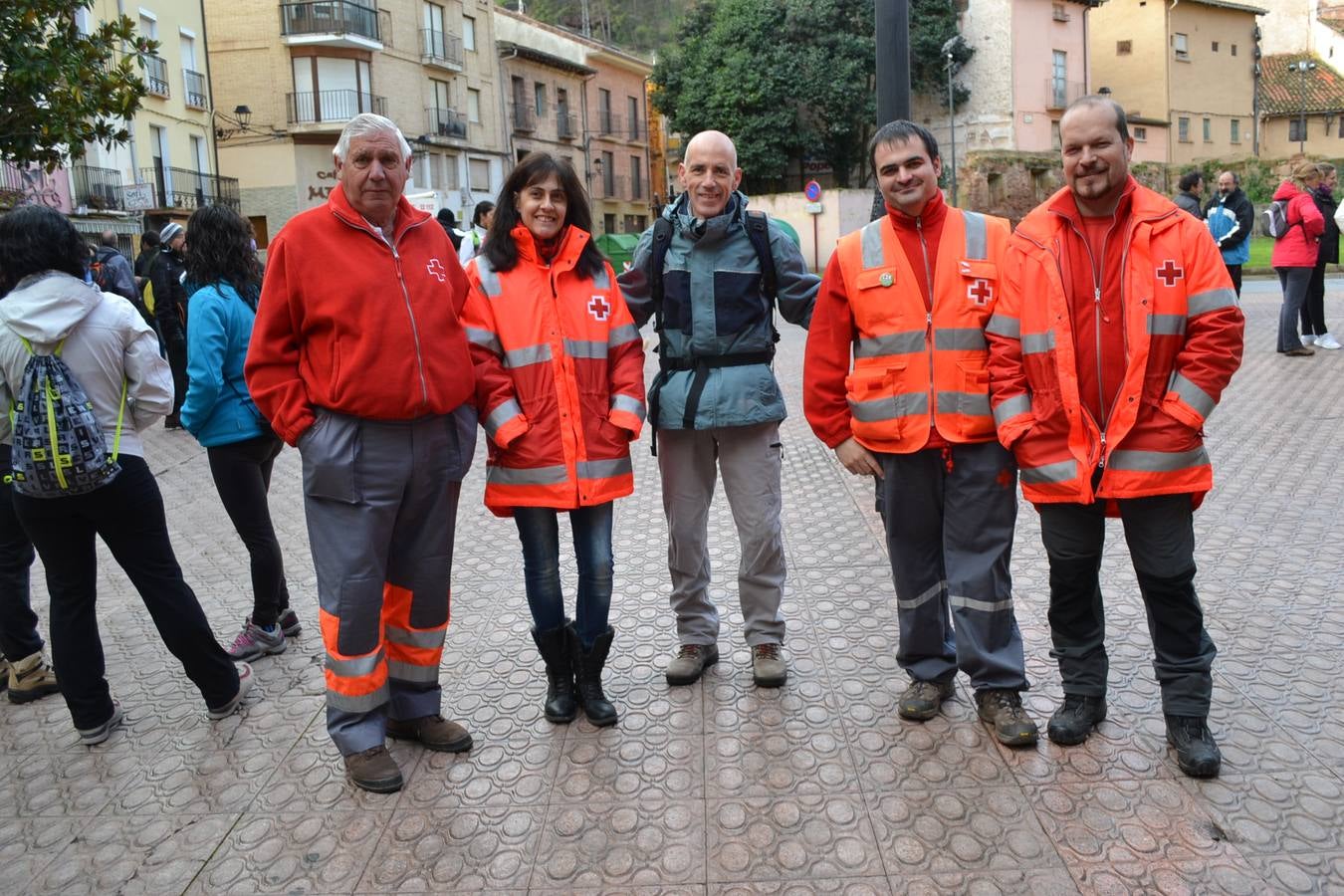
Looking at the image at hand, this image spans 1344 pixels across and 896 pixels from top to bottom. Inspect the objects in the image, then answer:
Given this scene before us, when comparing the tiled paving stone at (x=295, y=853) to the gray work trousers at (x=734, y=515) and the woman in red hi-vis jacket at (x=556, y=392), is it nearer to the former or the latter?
the woman in red hi-vis jacket at (x=556, y=392)

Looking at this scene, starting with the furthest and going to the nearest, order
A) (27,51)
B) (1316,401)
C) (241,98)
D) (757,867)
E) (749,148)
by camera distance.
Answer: (749,148) < (241,98) < (1316,401) < (27,51) < (757,867)

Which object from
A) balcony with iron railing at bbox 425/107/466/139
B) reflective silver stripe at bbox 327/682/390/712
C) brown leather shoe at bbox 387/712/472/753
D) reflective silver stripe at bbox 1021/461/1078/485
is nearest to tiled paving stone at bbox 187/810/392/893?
reflective silver stripe at bbox 327/682/390/712

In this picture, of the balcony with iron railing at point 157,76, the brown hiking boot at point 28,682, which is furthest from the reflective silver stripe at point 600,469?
the balcony with iron railing at point 157,76

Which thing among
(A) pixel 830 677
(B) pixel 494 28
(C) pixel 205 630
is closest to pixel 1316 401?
(A) pixel 830 677

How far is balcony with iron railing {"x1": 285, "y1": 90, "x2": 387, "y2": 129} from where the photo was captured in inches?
1547

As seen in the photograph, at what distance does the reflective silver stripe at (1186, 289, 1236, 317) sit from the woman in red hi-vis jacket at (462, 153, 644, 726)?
5.88ft

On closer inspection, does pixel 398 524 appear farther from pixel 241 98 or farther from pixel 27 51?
pixel 241 98

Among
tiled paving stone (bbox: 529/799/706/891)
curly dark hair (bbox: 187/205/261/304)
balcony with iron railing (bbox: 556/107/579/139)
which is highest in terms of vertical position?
balcony with iron railing (bbox: 556/107/579/139)

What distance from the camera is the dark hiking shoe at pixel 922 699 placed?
3922mm

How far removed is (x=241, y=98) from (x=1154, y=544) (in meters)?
41.6

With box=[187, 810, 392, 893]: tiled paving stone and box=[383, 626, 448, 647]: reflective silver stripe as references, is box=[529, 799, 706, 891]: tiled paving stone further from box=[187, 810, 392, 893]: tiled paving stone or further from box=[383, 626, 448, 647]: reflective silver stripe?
box=[383, 626, 448, 647]: reflective silver stripe

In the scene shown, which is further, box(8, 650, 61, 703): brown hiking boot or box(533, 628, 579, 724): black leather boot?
box(8, 650, 61, 703): brown hiking boot

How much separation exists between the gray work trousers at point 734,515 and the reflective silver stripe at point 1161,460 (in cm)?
134

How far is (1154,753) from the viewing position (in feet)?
11.7
